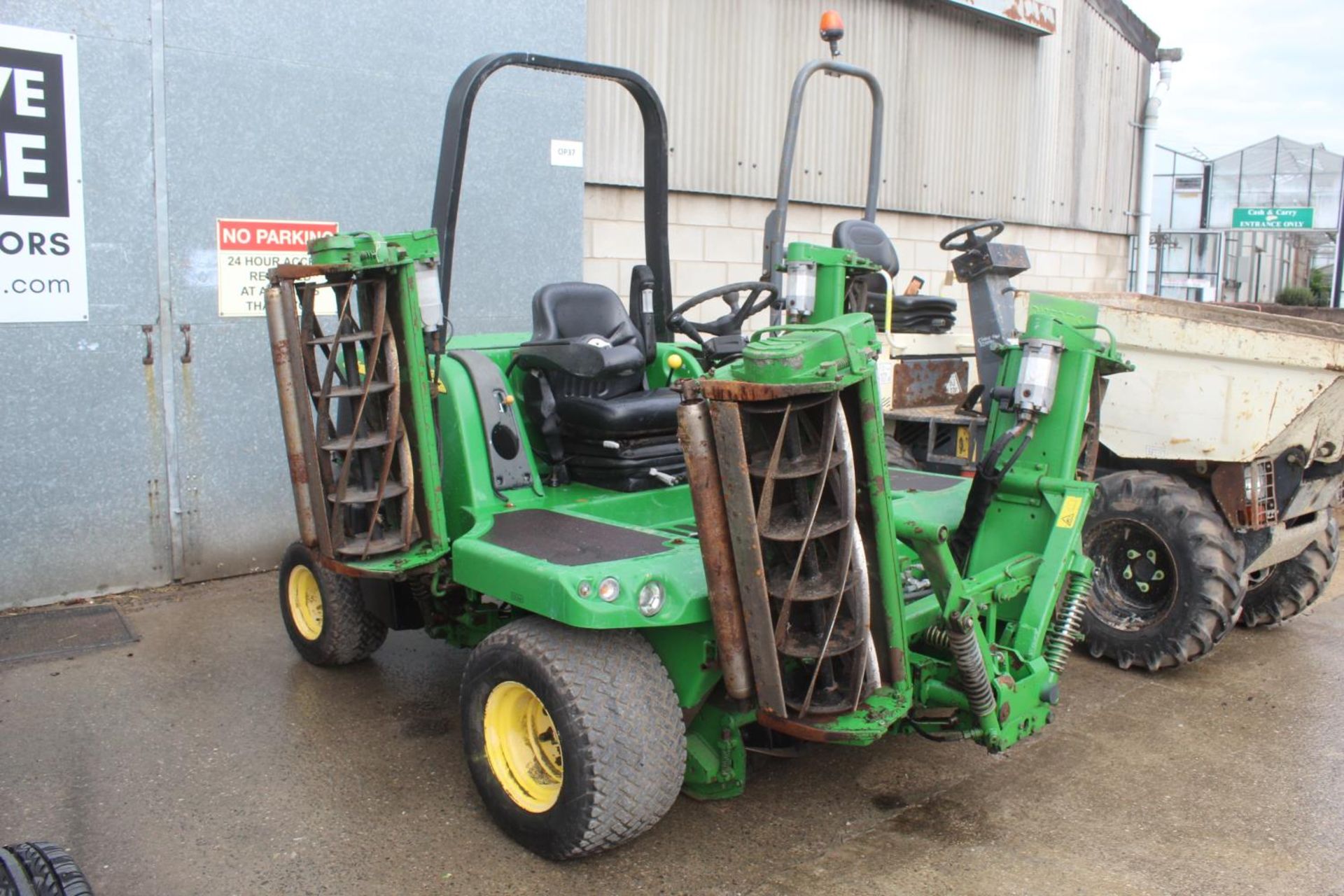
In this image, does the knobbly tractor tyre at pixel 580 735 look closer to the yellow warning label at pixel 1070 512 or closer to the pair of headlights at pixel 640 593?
the pair of headlights at pixel 640 593

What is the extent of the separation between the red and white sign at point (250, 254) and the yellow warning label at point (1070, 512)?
3.94 metres

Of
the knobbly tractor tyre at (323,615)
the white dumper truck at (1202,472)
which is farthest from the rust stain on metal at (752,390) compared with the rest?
the knobbly tractor tyre at (323,615)

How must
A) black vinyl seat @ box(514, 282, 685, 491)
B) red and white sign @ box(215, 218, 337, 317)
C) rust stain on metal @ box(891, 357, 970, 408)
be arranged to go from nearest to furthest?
black vinyl seat @ box(514, 282, 685, 491), red and white sign @ box(215, 218, 337, 317), rust stain on metal @ box(891, 357, 970, 408)

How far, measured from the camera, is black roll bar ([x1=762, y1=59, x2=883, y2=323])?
6.01m

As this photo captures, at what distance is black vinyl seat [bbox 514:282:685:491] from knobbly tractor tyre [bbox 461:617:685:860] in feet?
3.47

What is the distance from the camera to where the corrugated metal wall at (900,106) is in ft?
25.4

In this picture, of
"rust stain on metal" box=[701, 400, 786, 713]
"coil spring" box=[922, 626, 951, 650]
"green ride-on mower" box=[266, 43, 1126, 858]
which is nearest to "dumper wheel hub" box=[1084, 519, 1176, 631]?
"green ride-on mower" box=[266, 43, 1126, 858]

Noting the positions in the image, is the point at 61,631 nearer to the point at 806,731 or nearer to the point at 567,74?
the point at 567,74

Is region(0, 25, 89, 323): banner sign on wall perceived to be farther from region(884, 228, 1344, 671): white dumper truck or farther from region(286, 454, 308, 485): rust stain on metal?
region(884, 228, 1344, 671): white dumper truck

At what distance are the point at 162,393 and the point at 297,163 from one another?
4.42 feet

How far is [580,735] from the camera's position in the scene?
3.03 metres

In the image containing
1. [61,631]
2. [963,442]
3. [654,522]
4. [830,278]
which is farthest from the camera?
[963,442]

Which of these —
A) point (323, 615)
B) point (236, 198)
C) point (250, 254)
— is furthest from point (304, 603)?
point (236, 198)

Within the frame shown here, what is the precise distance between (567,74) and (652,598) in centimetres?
239
